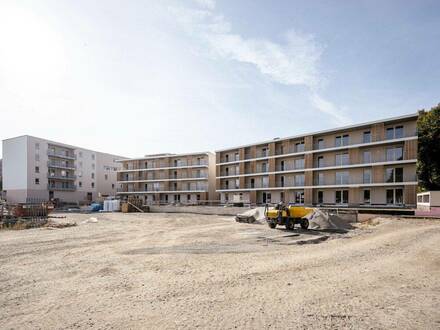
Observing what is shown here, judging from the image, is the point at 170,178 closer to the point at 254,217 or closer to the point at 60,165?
the point at 60,165

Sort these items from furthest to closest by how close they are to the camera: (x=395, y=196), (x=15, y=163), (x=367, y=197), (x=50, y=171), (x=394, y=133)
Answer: (x=50, y=171) → (x=15, y=163) → (x=367, y=197) → (x=394, y=133) → (x=395, y=196)

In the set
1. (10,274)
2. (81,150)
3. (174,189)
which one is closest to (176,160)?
(174,189)

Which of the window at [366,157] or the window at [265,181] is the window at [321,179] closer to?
the window at [366,157]

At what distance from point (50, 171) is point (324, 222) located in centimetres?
6118

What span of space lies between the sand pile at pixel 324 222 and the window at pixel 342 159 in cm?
1465

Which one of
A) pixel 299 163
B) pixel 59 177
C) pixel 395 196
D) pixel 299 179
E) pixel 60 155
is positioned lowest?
pixel 395 196

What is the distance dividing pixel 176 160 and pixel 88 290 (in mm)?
51381

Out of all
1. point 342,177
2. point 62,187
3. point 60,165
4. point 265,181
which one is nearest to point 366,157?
point 342,177

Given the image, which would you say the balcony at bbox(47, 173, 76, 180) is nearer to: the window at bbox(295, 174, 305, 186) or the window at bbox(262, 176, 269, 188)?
the window at bbox(262, 176, 269, 188)

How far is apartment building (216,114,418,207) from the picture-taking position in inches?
1182

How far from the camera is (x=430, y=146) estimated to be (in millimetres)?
33281

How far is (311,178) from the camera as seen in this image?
36.8m

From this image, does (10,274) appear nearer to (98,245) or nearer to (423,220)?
(98,245)

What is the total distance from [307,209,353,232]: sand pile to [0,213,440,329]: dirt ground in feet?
25.0
